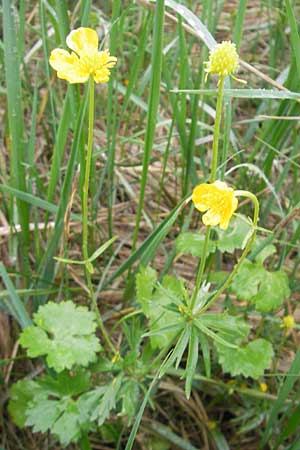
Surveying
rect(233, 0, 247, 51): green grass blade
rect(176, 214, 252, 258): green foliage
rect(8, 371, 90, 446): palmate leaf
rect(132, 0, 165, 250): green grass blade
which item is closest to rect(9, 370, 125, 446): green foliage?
rect(8, 371, 90, 446): palmate leaf

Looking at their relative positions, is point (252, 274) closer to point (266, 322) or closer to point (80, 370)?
point (266, 322)

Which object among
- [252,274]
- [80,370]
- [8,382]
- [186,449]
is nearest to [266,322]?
[252,274]

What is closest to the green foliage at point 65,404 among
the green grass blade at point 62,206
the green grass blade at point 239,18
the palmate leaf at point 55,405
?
the palmate leaf at point 55,405

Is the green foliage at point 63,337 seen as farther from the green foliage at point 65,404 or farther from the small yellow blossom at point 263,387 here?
the small yellow blossom at point 263,387

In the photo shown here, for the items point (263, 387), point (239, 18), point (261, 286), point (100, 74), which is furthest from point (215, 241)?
point (100, 74)

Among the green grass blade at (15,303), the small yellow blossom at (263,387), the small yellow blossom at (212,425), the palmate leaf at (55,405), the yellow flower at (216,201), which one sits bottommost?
the small yellow blossom at (212,425)

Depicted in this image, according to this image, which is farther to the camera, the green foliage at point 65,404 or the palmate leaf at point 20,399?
the palmate leaf at point 20,399
